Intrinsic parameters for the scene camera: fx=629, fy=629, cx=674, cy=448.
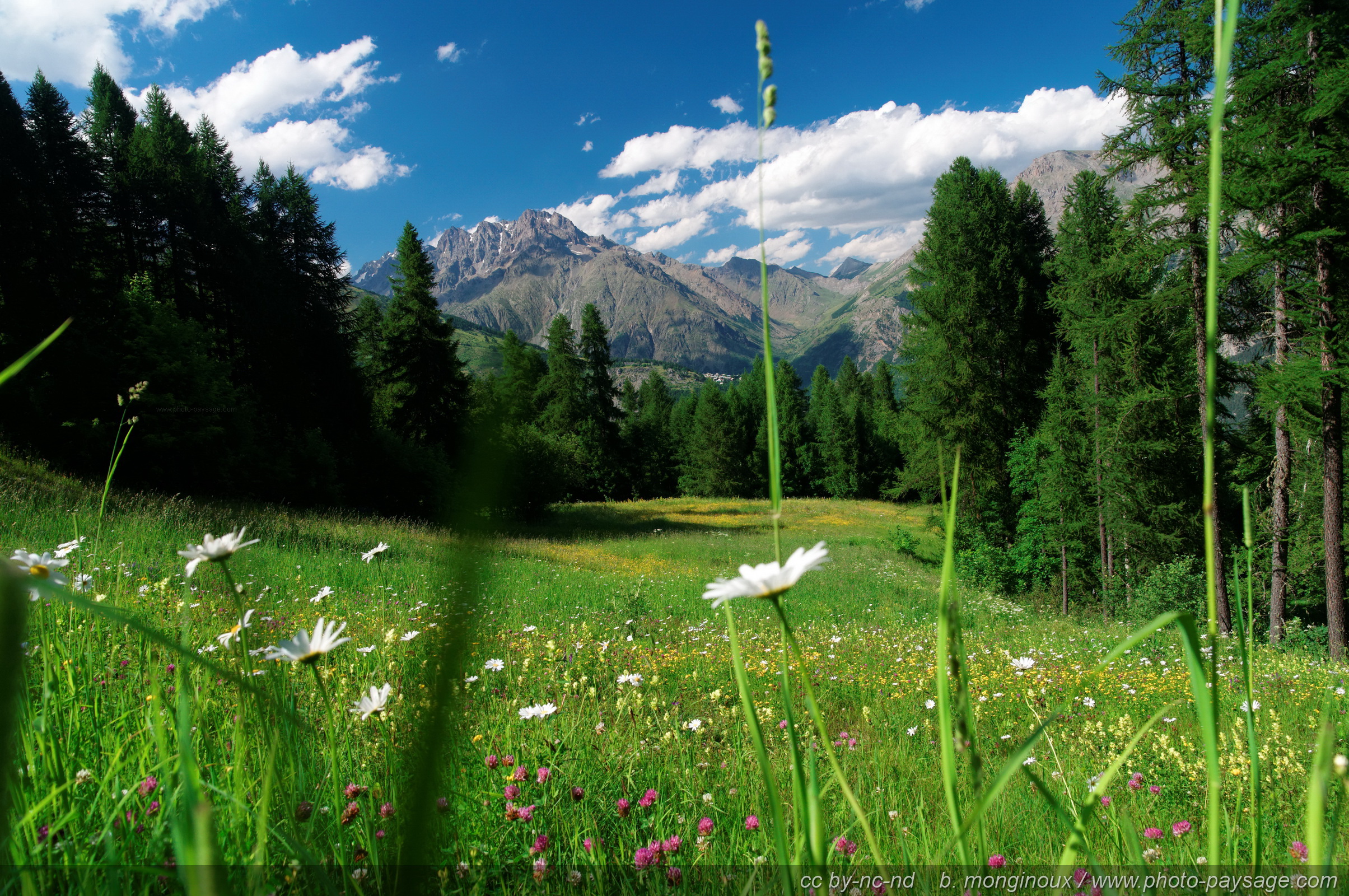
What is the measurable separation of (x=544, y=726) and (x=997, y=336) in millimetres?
17948

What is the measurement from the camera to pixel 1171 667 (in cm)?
485

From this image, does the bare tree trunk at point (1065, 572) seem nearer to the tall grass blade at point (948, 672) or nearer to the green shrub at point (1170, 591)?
the green shrub at point (1170, 591)

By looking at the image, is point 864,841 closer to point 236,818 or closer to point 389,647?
point 236,818

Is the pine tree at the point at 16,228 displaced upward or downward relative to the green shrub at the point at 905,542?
upward

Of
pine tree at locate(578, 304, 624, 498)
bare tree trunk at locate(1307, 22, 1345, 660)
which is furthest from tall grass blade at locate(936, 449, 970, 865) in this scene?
pine tree at locate(578, 304, 624, 498)

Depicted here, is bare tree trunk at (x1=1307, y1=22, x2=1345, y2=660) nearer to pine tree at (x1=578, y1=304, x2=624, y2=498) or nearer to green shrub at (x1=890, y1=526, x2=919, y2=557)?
green shrub at (x1=890, y1=526, x2=919, y2=557)

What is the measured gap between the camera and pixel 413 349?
1981 centimetres

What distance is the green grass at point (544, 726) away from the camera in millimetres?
1096

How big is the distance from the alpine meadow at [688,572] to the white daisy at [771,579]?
0.4 inches

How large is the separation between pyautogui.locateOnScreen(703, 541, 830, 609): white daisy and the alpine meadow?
0.4 inches

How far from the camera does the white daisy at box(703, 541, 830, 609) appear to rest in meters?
0.63

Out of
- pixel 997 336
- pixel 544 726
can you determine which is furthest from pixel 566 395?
pixel 544 726

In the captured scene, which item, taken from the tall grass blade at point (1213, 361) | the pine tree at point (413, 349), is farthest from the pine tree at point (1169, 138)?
the pine tree at point (413, 349)

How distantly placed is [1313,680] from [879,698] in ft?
13.2
